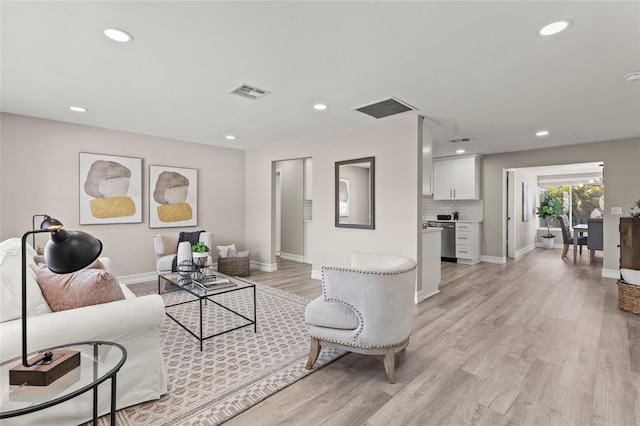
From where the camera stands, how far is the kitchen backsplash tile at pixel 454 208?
698cm

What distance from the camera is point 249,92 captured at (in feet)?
10.2

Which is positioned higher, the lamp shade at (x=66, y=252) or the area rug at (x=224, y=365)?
the lamp shade at (x=66, y=252)

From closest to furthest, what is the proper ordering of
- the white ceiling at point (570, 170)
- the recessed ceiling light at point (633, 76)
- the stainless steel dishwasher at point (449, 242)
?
the recessed ceiling light at point (633, 76)
the stainless steel dishwasher at point (449, 242)
the white ceiling at point (570, 170)

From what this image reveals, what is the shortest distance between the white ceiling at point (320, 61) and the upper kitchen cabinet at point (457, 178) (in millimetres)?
2566

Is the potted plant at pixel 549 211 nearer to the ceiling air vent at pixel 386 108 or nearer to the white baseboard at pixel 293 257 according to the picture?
the white baseboard at pixel 293 257

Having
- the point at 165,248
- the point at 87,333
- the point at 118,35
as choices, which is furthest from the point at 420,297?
the point at 118,35

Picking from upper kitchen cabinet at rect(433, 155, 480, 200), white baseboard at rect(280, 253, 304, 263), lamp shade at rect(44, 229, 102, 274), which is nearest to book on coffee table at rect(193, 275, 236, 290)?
lamp shade at rect(44, 229, 102, 274)

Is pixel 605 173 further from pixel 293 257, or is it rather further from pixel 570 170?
pixel 293 257

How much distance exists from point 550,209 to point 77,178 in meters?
11.2

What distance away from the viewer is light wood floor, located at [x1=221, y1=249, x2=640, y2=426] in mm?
1793

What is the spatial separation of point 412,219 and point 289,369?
2.41 m

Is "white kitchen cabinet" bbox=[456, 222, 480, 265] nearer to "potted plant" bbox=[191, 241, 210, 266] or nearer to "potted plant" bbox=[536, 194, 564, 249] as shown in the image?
"potted plant" bbox=[536, 194, 564, 249]

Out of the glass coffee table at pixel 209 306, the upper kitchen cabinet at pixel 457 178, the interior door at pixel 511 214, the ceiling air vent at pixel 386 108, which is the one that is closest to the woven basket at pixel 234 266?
the glass coffee table at pixel 209 306

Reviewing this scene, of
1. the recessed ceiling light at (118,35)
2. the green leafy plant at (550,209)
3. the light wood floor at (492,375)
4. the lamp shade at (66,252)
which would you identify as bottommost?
the light wood floor at (492,375)
